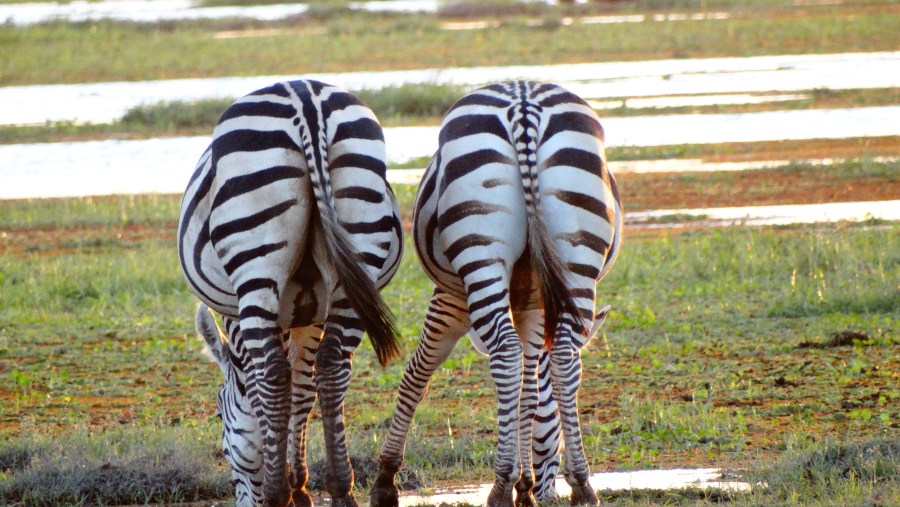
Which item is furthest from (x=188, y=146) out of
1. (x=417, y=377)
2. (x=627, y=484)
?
(x=627, y=484)

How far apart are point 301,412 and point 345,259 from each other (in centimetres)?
92

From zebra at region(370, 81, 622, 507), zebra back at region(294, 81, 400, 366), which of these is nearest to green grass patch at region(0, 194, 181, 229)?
zebra back at region(294, 81, 400, 366)

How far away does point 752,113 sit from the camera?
62.2ft

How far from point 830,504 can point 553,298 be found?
1375 millimetres

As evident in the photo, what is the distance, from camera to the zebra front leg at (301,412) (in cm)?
523

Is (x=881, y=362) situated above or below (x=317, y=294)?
below

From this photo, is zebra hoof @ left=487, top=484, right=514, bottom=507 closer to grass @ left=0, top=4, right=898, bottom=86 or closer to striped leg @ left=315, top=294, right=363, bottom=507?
striped leg @ left=315, top=294, right=363, bottom=507

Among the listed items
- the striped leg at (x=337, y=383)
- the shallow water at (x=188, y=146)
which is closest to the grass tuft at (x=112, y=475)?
the striped leg at (x=337, y=383)

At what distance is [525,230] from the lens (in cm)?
488

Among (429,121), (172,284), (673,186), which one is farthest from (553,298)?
(429,121)

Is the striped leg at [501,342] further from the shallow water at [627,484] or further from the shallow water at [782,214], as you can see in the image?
the shallow water at [782,214]

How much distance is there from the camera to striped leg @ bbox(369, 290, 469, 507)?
18.2 ft

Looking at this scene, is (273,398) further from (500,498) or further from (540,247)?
(540,247)

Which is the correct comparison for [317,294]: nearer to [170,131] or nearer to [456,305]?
[456,305]
